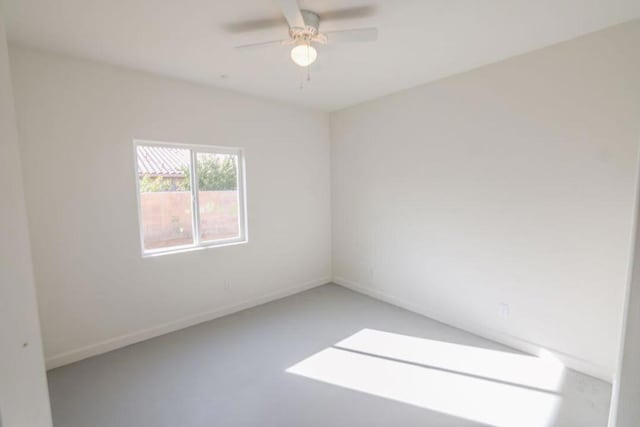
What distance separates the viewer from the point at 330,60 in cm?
256

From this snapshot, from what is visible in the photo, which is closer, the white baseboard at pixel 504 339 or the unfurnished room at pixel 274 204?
the unfurnished room at pixel 274 204

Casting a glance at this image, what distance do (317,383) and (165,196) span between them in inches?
90.1

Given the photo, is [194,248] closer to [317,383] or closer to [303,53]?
[317,383]

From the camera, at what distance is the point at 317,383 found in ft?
7.39

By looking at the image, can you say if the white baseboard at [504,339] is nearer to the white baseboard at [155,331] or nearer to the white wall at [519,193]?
the white wall at [519,193]

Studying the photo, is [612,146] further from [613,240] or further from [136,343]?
[136,343]

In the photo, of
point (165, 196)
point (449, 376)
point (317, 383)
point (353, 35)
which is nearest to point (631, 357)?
point (449, 376)

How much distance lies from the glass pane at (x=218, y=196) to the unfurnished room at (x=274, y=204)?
0.02 m

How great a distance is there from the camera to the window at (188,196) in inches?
116

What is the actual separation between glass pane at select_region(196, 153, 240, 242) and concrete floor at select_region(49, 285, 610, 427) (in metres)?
1.08

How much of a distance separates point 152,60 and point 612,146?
11.9 feet

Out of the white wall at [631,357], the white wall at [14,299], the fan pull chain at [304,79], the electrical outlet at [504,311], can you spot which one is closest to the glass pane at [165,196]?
the fan pull chain at [304,79]

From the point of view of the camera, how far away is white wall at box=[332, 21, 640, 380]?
2.13 meters

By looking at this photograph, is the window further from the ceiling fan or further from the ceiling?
the ceiling fan
